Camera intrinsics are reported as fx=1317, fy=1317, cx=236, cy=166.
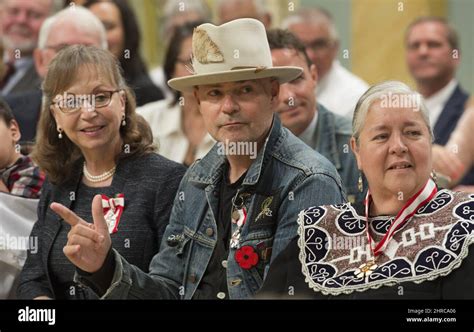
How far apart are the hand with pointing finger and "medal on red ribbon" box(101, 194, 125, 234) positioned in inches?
9.9

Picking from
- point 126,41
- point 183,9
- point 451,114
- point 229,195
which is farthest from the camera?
point 183,9

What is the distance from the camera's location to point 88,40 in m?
4.47

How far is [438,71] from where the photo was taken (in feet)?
14.0

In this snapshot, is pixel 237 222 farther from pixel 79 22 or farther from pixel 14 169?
pixel 79 22

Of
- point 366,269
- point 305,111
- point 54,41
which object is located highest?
point 54,41

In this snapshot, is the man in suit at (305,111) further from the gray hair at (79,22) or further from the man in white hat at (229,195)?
the gray hair at (79,22)

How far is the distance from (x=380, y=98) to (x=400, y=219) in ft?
1.04

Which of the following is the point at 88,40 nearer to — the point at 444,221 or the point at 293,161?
the point at 293,161

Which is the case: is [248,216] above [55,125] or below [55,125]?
below

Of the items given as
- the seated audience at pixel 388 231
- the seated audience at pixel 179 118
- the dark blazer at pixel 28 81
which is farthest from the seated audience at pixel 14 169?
the seated audience at pixel 388 231

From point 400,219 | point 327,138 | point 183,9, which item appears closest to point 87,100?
point 327,138

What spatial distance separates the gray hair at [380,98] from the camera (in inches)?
134

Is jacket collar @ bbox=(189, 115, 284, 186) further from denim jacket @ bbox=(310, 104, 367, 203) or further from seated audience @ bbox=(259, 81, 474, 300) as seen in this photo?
denim jacket @ bbox=(310, 104, 367, 203)
